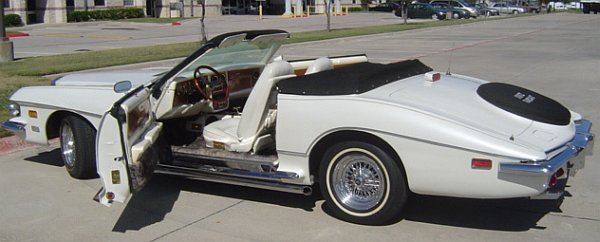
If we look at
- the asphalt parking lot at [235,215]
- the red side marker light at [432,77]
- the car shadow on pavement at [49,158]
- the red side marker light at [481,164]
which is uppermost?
the red side marker light at [432,77]

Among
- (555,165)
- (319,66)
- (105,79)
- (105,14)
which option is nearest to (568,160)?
(555,165)

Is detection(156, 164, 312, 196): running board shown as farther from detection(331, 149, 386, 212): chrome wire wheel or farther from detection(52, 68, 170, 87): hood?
detection(52, 68, 170, 87): hood

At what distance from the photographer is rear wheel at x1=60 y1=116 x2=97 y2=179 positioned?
19.1ft

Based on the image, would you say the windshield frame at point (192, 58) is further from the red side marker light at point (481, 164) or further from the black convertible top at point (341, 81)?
the red side marker light at point (481, 164)

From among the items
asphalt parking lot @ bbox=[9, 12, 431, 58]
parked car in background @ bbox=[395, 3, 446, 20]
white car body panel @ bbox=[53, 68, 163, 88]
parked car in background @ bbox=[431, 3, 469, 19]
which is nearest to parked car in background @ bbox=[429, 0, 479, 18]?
parked car in background @ bbox=[431, 3, 469, 19]

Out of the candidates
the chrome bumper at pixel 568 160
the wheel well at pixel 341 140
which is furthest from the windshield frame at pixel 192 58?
the chrome bumper at pixel 568 160

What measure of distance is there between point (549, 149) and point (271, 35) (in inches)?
106

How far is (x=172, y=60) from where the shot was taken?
16.0 m

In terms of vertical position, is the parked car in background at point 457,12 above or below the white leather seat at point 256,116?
above

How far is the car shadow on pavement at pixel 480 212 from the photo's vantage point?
15.6ft

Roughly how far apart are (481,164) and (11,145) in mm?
5490

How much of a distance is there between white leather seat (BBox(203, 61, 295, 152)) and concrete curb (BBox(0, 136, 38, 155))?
3122mm

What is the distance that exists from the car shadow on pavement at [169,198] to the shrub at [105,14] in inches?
→ 1603

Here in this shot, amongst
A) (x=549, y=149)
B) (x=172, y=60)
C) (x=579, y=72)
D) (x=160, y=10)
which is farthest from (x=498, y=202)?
(x=160, y=10)
